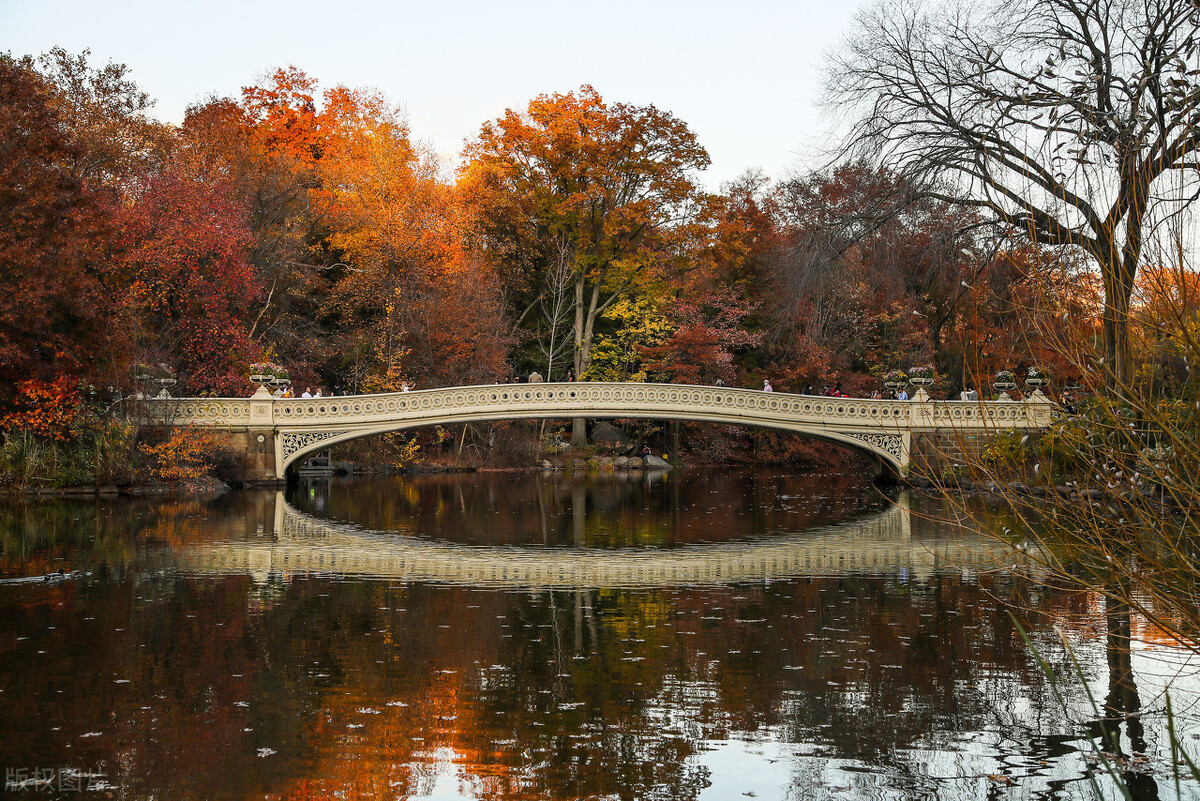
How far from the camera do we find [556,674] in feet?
24.5

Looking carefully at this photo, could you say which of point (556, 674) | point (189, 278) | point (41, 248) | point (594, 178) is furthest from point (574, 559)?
point (594, 178)

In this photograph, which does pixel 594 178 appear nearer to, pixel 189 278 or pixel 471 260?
pixel 471 260

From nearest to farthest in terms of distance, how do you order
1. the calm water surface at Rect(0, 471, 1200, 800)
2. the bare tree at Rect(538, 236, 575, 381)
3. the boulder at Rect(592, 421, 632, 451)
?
1. the calm water surface at Rect(0, 471, 1200, 800)
2. the bare tree at Rect(538, 236, 575, 381)
3. the boulder at Rect(592, 421, 632, 451)

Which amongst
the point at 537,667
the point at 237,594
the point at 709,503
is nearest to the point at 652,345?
the point at 709,503

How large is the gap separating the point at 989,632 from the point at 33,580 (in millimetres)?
8913

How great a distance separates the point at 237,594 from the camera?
10391mm

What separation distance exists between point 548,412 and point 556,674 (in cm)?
1688

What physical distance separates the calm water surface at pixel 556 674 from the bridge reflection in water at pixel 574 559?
0.08m

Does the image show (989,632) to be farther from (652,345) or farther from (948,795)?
(652,345)

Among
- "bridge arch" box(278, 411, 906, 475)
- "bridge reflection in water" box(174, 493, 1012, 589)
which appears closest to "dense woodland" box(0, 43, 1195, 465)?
"bridge arch" box(278, 411, 906, 475)

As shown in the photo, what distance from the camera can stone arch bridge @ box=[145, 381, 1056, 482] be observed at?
23.7 meters

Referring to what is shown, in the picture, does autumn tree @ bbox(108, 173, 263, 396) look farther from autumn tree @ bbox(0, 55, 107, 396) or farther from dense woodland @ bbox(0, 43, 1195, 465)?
autumn tree @ bbox(0, 55, 107, 396)

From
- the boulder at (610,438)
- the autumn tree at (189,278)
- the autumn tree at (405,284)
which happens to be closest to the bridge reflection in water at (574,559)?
the autumn tree at (189,278)

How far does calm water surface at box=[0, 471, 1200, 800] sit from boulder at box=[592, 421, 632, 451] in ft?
63.5
